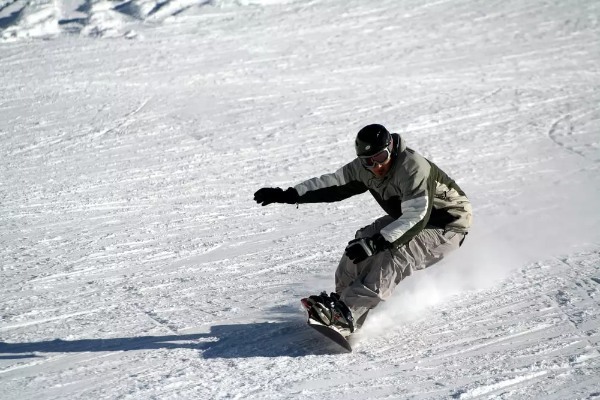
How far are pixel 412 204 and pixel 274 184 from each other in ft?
15.9

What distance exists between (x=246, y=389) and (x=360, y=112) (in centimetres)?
868

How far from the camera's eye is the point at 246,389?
5125 millimetres

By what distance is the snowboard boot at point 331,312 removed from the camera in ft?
18.5

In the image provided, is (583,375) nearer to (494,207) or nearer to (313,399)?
(313,399)

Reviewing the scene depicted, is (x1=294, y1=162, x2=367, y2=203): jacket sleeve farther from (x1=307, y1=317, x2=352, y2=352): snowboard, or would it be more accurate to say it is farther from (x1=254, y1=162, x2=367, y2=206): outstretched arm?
(x1=307, y1=317, x2=352, y2=352): snowboard

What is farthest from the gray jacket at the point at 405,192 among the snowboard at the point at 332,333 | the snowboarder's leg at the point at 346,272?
the snowboard at the point at 332,333

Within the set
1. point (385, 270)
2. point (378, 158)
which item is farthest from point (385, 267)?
point (378, 158)

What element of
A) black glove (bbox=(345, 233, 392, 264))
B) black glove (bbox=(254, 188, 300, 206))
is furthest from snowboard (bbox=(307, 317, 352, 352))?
black glove (bbox=(254, 188, 300, 206))

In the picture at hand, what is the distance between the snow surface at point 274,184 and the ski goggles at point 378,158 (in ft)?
4.05

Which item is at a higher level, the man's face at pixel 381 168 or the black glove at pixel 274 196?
the man's face at pixel 381 168

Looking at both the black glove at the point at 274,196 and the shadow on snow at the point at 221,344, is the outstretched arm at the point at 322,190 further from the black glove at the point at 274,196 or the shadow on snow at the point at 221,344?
the shadow on snow at the point at 221,344

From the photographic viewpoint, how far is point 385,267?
582 centimetres

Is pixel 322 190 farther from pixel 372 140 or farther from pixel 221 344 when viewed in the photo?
pixel 221 344

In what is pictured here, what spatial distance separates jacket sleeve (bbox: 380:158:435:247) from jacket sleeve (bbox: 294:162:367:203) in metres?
0.55
